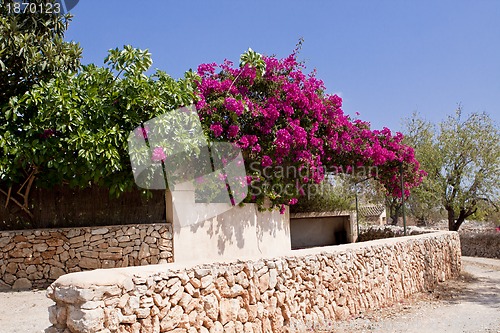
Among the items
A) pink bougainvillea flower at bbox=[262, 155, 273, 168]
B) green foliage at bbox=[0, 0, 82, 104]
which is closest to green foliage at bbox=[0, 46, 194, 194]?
green foliage at bbox=[0, 0, 82, 104]

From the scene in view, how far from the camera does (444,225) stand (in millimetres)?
32500

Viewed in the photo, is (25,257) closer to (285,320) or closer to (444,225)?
(285,320)

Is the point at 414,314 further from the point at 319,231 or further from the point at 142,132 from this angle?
the point at 319,231

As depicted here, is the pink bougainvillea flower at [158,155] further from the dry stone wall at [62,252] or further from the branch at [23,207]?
the branch at [23,207]

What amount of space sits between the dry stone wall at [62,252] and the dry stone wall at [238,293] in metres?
4.23

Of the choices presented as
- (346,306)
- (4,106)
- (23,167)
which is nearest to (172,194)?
(23,167)

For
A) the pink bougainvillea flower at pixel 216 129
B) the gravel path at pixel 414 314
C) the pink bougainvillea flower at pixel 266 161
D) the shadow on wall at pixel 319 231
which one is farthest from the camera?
the shadow on wall at pixel 319 231

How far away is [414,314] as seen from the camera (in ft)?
29.4

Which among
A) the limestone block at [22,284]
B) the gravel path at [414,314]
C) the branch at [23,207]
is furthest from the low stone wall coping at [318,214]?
the limestone block at [22,284]

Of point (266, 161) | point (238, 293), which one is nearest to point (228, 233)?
point (266, 161)

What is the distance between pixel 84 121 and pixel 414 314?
7.61m

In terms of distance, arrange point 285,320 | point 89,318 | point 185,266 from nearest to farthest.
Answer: point 89,318
point 185,266
point 285,320

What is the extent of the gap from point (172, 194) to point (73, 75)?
11.2ft

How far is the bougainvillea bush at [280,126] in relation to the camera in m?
11.6
